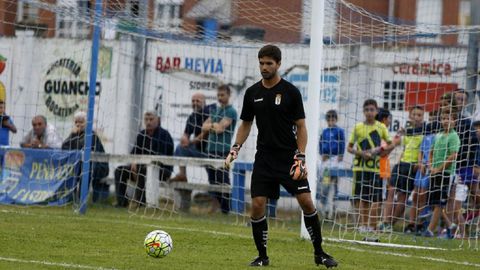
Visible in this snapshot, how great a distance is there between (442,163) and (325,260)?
603 cm

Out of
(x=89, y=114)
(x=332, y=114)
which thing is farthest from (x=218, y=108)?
(x=89, y=114)

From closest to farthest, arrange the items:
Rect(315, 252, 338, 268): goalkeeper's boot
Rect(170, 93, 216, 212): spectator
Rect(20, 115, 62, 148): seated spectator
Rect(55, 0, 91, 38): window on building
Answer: Rect(315, 252, 338, 268): goalkeeper's boot < Rect(55, 0, 91, 38): window on building < Rect(170, 93, 216, 212): spectator < Rect(20, 115, 62, 148): seated spectator

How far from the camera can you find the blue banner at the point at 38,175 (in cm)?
1845

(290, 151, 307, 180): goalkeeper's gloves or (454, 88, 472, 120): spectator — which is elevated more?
(454, 88, 472, 120): spectator

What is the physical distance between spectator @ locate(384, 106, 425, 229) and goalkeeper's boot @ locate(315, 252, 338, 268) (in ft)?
19.9

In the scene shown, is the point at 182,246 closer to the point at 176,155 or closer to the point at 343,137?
the point at 343,137

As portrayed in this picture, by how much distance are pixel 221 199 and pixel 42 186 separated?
10.2ft

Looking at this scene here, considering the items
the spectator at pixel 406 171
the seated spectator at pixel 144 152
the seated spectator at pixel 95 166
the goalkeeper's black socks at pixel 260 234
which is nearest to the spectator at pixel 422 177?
the spectator at pixel 406 171

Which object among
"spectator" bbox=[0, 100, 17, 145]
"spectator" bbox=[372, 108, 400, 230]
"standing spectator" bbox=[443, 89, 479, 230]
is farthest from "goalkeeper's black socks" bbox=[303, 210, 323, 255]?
"spectator" bbox=[0, 100, 17, 145]

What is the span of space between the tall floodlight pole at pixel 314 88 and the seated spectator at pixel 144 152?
544 cm

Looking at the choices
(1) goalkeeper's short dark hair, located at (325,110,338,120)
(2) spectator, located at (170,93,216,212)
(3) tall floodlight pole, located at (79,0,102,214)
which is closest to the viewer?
(3) tall floodlight pole, located at (79,0,102,214)

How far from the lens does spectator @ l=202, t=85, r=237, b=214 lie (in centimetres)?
1830

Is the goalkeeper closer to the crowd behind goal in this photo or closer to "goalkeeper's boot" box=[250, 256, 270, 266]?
"goalkeeper's boot" box=[250, 256, 270, 266]

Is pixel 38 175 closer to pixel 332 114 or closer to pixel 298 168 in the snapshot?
pixel 332 114
